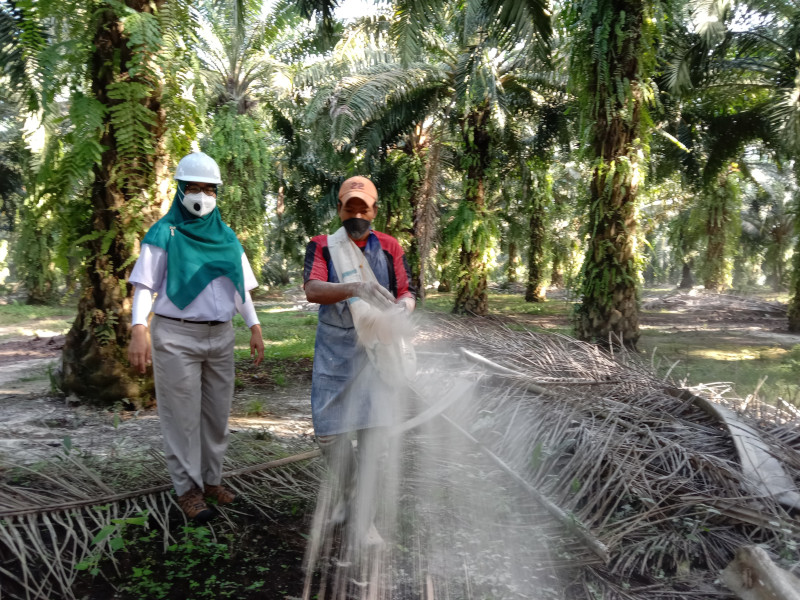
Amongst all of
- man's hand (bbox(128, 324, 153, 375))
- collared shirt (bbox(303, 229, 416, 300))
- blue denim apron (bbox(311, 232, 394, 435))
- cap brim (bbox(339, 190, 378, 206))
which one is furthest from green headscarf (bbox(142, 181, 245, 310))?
cap brim (bbox(339, 190, 378, 206))

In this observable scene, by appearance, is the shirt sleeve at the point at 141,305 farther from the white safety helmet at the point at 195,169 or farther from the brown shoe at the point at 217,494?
the brown shoe at the point at 217,494

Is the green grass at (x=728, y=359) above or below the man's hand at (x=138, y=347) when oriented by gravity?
below

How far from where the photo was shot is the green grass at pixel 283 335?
9688mm

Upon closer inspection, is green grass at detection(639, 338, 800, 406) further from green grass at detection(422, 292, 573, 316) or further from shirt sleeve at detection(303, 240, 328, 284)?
green grass at detection(422, 292, 573, 316)


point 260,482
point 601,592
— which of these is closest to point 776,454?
point 601,592

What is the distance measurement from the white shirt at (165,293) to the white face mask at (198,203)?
0.26 meters

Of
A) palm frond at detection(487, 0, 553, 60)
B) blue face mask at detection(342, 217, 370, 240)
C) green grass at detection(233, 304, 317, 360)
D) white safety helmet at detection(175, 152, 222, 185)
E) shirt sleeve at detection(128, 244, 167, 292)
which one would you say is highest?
palm frond at detection(487, 0, 553, 60)

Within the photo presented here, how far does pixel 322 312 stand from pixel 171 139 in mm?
3213

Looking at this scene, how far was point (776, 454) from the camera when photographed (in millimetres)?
3340

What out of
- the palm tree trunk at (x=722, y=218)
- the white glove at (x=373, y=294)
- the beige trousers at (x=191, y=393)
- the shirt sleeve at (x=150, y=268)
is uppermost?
the palm tree trunk at (x=722, y=218)

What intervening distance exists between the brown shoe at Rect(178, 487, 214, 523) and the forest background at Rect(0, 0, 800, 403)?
266cm

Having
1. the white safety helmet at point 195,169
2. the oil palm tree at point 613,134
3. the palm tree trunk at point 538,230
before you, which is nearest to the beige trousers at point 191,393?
the white safety helmet at point 195,169

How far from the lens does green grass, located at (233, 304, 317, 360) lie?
9688mm

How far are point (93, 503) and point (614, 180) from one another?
282 inches
